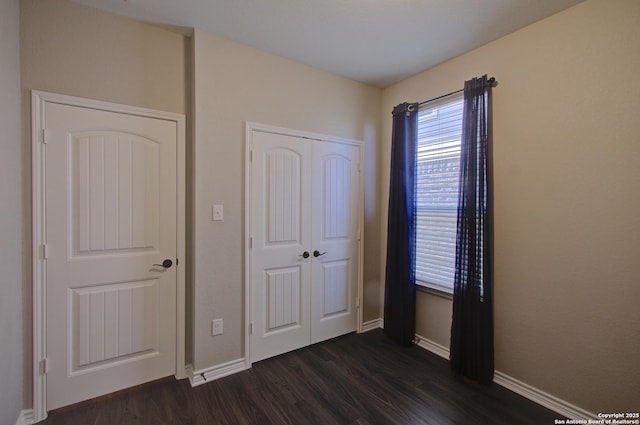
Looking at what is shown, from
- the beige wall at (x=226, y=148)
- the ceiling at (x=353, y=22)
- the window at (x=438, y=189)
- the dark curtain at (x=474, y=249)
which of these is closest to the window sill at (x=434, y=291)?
the window at (x=438, y=189)

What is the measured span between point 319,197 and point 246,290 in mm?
1080

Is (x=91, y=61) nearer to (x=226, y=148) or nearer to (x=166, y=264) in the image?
(x=226, y=148)

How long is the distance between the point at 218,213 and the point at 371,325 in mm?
2086

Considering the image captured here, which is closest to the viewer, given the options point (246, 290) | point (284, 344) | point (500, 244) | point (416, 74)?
point (500, 244)

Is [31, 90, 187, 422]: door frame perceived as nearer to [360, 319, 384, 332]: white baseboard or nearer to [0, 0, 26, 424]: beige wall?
[0, 0, 26, 424]: beige wall

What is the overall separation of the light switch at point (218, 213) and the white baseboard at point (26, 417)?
5.21 ft

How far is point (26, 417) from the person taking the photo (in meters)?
1.74

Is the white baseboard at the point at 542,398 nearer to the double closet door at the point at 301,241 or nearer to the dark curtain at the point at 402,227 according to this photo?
the dark curtain at the point at 402,227

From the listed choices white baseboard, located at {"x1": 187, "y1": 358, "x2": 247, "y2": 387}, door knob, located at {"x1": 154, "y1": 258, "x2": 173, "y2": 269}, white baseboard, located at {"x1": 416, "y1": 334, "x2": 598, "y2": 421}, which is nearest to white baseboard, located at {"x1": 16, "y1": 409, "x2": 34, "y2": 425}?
white baseboard, located at {"x1": 187, "y1": 358, "x2": 247, "y2": 387}

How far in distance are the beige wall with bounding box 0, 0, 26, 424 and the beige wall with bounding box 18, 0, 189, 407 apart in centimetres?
5

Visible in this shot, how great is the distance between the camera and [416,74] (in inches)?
111

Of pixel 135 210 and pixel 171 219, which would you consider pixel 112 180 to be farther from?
pixel 171 219

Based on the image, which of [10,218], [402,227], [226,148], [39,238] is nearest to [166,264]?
[39,238]

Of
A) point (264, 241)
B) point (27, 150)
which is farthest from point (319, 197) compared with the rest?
point (27, 150)
